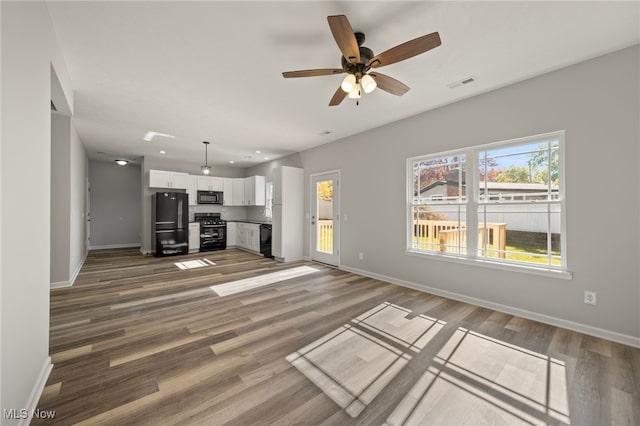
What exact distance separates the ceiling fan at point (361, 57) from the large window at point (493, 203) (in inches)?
66.7

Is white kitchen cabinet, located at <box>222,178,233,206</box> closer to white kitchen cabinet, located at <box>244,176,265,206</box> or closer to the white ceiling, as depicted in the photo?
white kitchen cabinet, located at <box>244,176,265,206</box>

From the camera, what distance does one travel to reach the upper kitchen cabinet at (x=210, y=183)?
7.93 metres

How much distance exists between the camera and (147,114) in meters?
4.10

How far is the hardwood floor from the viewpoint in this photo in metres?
1.64

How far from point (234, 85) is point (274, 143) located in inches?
107

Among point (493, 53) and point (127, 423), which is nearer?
point (127, 423)

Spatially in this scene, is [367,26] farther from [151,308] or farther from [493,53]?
[151,308]

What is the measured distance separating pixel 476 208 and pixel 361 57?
2516 millimetres

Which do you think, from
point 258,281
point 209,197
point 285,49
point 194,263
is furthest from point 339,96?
point 209,197

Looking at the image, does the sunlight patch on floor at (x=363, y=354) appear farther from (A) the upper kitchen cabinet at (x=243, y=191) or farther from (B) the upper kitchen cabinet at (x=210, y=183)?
(B) the upper kitchen cabinet at (x=210, y=183)

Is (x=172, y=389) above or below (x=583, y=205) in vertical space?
below

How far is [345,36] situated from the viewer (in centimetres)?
188

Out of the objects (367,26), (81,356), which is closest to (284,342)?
(81,356)

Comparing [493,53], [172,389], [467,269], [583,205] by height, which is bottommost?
[172,389]
